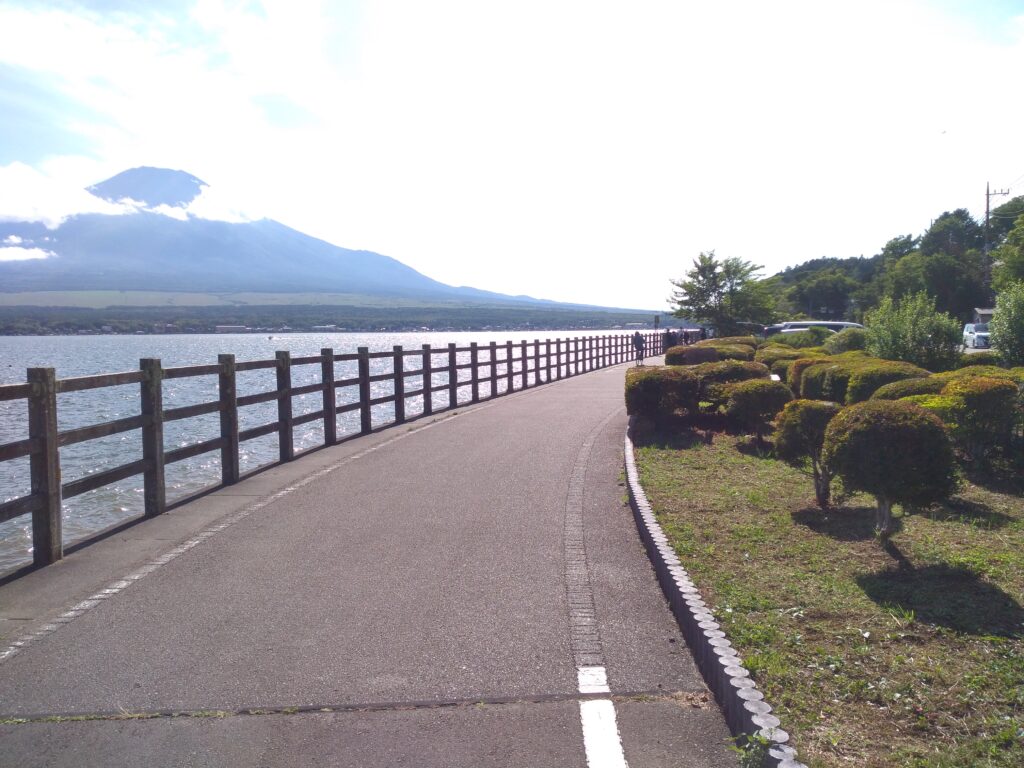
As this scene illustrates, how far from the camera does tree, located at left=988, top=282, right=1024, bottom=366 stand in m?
17.7

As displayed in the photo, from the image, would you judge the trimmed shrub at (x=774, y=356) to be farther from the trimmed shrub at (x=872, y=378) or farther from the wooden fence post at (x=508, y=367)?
the trimmed shrub at (x=872, y=378)

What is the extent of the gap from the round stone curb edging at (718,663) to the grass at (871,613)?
148mm

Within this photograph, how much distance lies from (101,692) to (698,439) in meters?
10.3

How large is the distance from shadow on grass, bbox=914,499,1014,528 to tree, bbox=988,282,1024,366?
35.5ft

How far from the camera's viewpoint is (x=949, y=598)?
5.71m

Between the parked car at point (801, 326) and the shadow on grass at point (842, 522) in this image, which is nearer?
the shadow on grass at point (842, 522)

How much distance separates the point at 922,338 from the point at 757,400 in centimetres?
783

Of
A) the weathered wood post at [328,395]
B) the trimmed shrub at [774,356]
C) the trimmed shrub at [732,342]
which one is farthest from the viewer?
the trimmed shrub at [732,342]

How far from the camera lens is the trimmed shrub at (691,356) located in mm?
24109

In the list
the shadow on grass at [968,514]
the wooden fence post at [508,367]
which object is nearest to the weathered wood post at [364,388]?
A: the shadow on grass at [968,514]

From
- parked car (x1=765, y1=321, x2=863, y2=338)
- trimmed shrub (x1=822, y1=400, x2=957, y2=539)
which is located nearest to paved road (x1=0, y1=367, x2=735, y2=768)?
trimmed shrub (x1=822, y1=400, x2=957, y2=539)

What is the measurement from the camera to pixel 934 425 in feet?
22.0

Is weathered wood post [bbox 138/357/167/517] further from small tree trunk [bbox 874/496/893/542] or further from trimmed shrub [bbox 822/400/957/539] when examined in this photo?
small tree trunk [bbox 874/496/893/542]

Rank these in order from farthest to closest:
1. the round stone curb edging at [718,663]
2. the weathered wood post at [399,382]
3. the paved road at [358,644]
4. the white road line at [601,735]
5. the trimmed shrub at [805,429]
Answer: the weathered wood post at [399,382], the trimmed shrub at [805,429], the paved road at [358,644], the white road line at [601,735], the round stone curb edging at [718,663]
